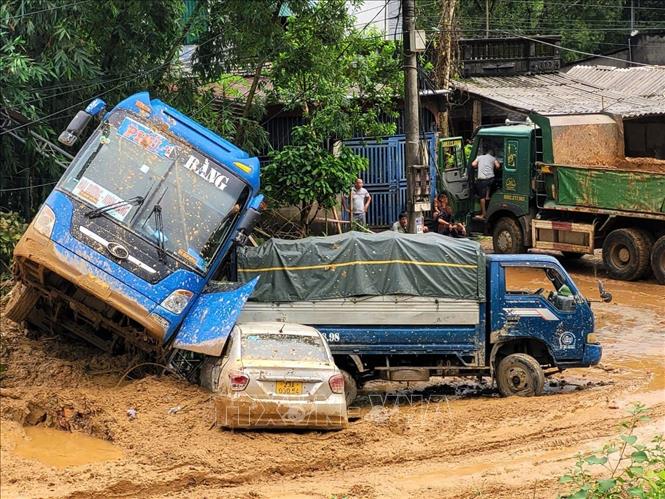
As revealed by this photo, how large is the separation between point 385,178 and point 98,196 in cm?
1337

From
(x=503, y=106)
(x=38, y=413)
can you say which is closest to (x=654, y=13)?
(x=503, y=106)

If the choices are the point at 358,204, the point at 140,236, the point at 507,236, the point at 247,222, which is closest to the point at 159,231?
the point at 140,236

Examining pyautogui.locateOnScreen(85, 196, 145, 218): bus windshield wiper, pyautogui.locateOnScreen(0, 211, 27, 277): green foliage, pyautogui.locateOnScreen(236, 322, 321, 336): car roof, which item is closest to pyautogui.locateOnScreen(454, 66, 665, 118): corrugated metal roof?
pyautogui.locateOnScreen(0, 211, 27, 277): green foliage

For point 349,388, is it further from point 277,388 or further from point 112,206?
point 112,206

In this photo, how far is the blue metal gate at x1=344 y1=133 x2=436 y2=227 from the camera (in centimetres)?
2611

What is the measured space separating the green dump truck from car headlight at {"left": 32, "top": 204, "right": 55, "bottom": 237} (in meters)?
12.5

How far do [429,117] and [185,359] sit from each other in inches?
568

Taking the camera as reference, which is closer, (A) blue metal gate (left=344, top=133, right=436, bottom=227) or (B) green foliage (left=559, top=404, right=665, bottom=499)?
(B) green foliage (left=559, top=404, right=665, bottom=499)

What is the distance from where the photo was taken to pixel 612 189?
2203 centimetres

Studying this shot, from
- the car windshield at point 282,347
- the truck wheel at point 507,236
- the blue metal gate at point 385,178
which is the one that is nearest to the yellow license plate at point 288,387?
the car windshield at point 282,347

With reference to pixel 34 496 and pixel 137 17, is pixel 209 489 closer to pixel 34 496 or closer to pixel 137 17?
pixel 34 496

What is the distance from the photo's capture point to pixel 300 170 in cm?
1978

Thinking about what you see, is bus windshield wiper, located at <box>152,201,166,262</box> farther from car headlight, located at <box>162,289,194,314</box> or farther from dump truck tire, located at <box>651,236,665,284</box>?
dump truck tire, located at <box>651,236,665,284</box>

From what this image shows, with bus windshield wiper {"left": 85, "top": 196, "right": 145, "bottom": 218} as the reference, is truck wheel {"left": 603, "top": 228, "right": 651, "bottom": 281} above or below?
below
